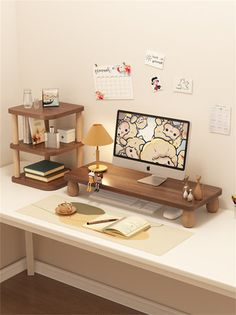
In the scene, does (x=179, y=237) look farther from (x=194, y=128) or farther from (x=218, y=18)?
(x=218, y=18)

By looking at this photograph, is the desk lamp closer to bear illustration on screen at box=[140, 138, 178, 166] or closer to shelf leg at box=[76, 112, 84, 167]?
bear illustration on screen at box=[140, 138, 178, 166]

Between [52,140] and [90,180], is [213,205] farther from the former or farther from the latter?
[52,140]

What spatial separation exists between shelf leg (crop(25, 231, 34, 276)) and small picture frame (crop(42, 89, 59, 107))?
3.01 ft

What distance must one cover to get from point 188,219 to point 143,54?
86 centimetres

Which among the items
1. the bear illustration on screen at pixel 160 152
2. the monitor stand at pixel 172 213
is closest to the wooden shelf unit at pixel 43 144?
the bear illustration on screen at pixel 160 152

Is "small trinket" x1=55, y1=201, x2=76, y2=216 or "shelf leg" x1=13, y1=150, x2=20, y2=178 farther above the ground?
"shelf leg" x1=13, y1=150, x2=20, y2=178

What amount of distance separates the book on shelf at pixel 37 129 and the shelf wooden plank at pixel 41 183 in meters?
0.21

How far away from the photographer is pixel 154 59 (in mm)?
2818

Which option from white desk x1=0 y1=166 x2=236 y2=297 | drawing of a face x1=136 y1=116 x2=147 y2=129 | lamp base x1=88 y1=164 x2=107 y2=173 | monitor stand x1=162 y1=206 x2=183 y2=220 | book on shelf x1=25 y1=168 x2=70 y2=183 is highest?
drawing of a face x1=136 y1=116 x2=147 y2=129

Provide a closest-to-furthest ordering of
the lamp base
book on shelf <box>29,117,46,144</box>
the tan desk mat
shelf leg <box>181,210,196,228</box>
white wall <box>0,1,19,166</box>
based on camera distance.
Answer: the tan desk mat < shelf leg <box>181,210,196,228</box> < the lamp base < book on shelf <box>29,117,46,144</box> < white wall <box>0,1,19,166</box>

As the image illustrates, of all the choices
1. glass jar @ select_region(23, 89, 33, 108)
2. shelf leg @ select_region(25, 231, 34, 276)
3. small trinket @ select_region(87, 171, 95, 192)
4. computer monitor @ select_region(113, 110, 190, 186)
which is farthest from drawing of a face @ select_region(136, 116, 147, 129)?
shelf leg @ select_region(25, 231, 34, 276)

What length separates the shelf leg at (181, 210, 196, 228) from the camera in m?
2.53

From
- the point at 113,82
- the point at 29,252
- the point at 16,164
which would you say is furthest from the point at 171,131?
the point at 29,252

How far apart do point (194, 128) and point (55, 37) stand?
3.19 feet
